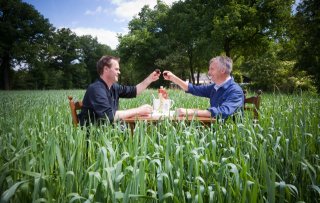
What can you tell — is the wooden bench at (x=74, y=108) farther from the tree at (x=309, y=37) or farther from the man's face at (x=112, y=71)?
the tree at (x=309, y=37)

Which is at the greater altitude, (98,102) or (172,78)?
(172,78)

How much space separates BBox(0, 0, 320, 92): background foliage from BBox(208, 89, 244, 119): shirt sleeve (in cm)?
1386

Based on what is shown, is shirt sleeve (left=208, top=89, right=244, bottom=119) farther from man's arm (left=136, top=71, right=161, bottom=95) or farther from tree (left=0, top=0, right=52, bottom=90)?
tree (left=0, top=0, right=52, bottom=90)

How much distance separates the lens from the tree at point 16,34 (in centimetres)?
3656

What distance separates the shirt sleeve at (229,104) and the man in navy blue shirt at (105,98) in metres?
0.76

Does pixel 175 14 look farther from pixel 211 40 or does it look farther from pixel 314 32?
pixel 314 32

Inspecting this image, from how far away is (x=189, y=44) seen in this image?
32.8m

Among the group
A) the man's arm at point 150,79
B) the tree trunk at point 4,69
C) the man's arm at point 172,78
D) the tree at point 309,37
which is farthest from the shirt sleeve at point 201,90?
the tree trunk at point 4,69

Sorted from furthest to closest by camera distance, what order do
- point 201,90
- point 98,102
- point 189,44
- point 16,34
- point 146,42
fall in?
point 146,42
point 16,34
point 189,44
point 201,90
point 98,102

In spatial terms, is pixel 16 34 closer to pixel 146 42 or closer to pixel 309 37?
pixel 146 42

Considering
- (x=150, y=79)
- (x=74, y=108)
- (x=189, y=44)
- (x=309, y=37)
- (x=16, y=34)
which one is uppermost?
(x=16, y=34)

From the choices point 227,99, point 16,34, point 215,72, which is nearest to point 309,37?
point 215,72

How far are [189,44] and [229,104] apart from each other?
30.1 metres

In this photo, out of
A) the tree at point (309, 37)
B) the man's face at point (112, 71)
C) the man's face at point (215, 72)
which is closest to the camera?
the man's face at point (112, 71)
